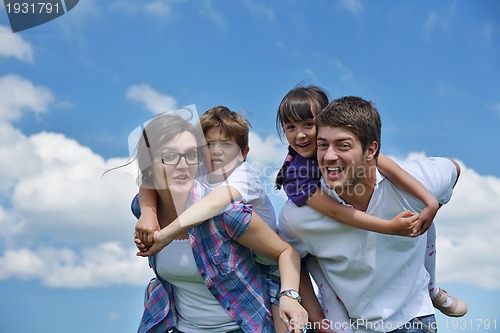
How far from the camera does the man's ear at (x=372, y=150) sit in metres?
3.48

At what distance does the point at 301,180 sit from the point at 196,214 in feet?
2.38

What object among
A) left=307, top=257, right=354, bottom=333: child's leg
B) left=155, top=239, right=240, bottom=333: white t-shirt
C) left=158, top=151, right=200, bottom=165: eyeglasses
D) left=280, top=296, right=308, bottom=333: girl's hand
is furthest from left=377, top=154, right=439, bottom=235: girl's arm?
left=155, top=239, right=240, bottom=333: white t-shirt

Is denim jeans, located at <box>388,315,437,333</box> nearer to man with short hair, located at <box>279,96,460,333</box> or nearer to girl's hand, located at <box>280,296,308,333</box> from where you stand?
man with short hair, located at <box>279,96,460,333</box>

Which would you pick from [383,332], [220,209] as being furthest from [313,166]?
[383,332]

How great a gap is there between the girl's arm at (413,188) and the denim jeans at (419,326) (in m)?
0.54

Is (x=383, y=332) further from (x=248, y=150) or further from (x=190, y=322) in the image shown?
(x=248, y=150)

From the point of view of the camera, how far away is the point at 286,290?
325 cm

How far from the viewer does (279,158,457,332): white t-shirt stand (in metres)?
3.47

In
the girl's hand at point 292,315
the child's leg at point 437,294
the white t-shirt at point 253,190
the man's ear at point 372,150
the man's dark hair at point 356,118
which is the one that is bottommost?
the girl's hand at point 292,315

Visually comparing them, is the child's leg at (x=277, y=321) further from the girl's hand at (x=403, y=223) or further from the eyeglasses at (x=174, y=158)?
the eyeglasses at (x=174, y=158)

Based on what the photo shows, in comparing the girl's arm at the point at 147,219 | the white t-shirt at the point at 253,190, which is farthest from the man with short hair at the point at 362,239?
the girl's arm at the point at 147,219

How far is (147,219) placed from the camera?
3.30 meters

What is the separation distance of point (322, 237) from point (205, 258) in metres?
0.71

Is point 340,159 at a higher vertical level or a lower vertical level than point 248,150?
lower
